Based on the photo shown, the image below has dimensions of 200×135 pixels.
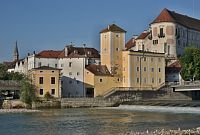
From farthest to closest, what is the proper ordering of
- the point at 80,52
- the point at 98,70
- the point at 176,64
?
the point at 176,64, the point at 80,52, the point at 98,70

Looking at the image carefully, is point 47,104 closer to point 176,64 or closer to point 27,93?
point 27,93

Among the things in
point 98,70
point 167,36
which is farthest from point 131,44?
point 98,70

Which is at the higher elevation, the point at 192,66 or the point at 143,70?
the point at 192,66

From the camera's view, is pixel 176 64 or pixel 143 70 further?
pixel 176 64

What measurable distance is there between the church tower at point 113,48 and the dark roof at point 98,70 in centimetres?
77

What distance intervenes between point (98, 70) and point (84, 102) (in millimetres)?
10770

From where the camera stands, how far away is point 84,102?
69062mm

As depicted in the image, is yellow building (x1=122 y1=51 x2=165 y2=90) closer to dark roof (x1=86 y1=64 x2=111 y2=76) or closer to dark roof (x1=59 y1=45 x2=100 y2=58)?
dark roof (x1=86 y1=64 x2=111 y2=76)

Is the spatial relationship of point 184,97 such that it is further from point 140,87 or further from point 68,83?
point 68,83

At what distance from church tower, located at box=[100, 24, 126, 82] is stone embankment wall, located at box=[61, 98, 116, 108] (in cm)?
935

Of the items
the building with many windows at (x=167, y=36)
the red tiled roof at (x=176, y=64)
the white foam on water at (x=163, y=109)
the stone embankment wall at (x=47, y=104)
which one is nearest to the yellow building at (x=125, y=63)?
the red tiled roof at (x=176, y=64)

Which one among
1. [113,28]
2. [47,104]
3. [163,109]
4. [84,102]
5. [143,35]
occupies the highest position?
[143,35]

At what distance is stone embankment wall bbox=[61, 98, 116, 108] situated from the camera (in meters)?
68.1

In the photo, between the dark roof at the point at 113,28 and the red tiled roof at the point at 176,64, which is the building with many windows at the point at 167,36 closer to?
the red tiled roof at the point at 176,64
